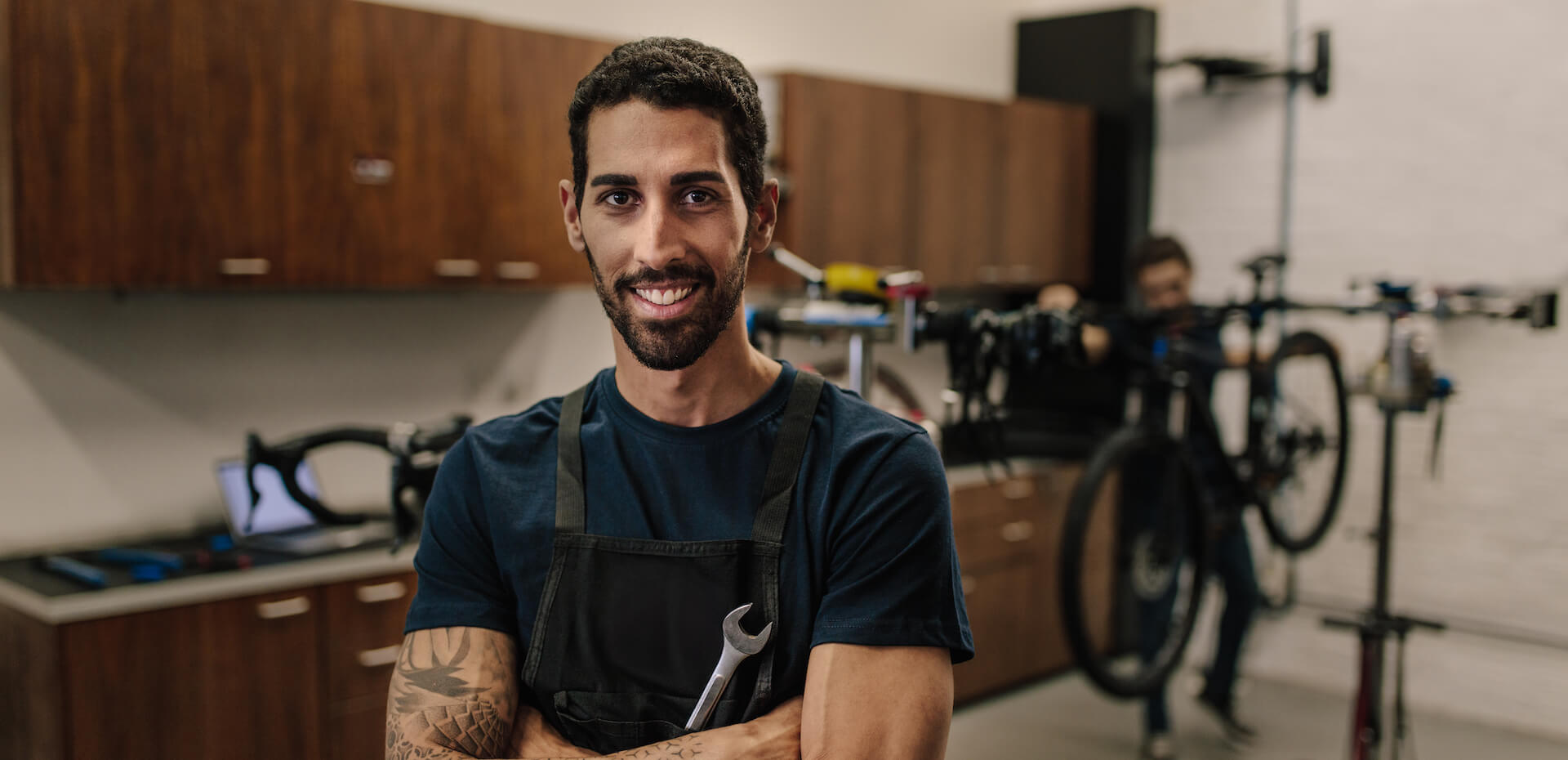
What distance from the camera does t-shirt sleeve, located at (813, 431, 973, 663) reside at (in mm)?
1234

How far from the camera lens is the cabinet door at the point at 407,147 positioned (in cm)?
279

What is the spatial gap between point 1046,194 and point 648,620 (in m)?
3.72

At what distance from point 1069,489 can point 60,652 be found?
3.40 metres

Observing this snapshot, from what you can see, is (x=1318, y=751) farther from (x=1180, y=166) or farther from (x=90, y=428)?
(x=90, y=428)

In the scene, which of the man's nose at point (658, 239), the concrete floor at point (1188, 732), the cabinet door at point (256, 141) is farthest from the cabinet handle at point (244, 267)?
the concrete floor at point (1188, 732)

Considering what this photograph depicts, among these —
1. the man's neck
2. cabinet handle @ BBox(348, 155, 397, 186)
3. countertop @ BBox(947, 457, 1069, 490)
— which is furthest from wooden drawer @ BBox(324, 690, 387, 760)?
countertop @ BBox(947, 457, 1069, 490)

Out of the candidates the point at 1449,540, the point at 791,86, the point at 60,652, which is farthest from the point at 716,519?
the point at 1449,540

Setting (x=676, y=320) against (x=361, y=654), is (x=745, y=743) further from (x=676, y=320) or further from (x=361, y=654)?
(x=361, y=654)

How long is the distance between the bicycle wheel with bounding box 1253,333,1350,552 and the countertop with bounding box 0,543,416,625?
2.59 metres

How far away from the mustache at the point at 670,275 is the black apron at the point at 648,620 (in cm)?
19

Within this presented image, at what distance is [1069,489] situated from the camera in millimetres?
4578

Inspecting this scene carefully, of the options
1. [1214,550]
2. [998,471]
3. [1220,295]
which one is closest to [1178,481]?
[1214,550]

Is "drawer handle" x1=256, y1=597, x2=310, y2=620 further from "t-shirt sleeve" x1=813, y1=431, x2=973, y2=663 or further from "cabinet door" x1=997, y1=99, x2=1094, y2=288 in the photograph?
"cabinet door" x1=997, y1=99, x2=1094, y2=288

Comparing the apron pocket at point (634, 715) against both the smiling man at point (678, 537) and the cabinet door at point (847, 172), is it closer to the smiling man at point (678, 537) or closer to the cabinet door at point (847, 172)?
the smiling man at point (678, 537)
